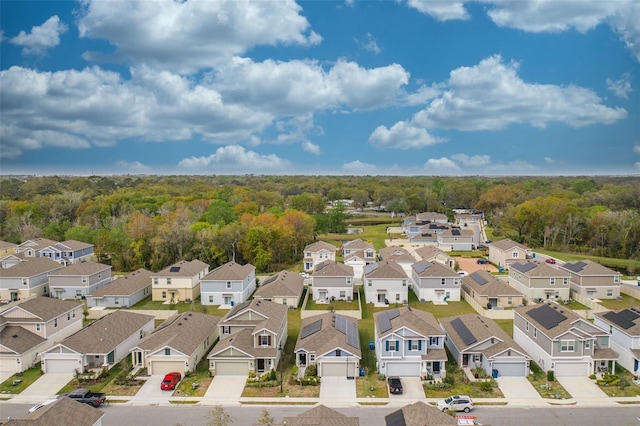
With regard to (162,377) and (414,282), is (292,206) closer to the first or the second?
(414,282)

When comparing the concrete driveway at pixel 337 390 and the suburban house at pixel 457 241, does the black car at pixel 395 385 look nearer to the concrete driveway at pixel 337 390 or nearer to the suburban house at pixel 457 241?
the concrete driveway at pixel 337 390

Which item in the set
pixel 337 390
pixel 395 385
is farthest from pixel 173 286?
pixel 395 385

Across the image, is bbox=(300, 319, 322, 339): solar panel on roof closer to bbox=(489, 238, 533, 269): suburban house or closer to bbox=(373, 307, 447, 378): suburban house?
bbox=(373, 307, 447, 378): suburban house

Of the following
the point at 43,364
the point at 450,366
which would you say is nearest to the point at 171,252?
the point at 43,364

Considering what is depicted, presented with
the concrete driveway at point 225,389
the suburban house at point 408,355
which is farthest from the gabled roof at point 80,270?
the suburban house at point 408,355

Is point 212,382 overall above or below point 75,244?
below

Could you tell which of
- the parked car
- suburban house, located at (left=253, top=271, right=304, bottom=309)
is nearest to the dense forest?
suburban house, located at (left=253, top=271, right=304, bottom=309)

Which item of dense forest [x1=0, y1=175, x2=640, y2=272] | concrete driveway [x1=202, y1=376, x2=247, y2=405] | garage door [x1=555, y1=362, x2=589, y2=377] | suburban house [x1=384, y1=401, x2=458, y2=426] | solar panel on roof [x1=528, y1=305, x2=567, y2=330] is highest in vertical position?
dense forest [x1=0, y1=175, x2=640, y2=272]
